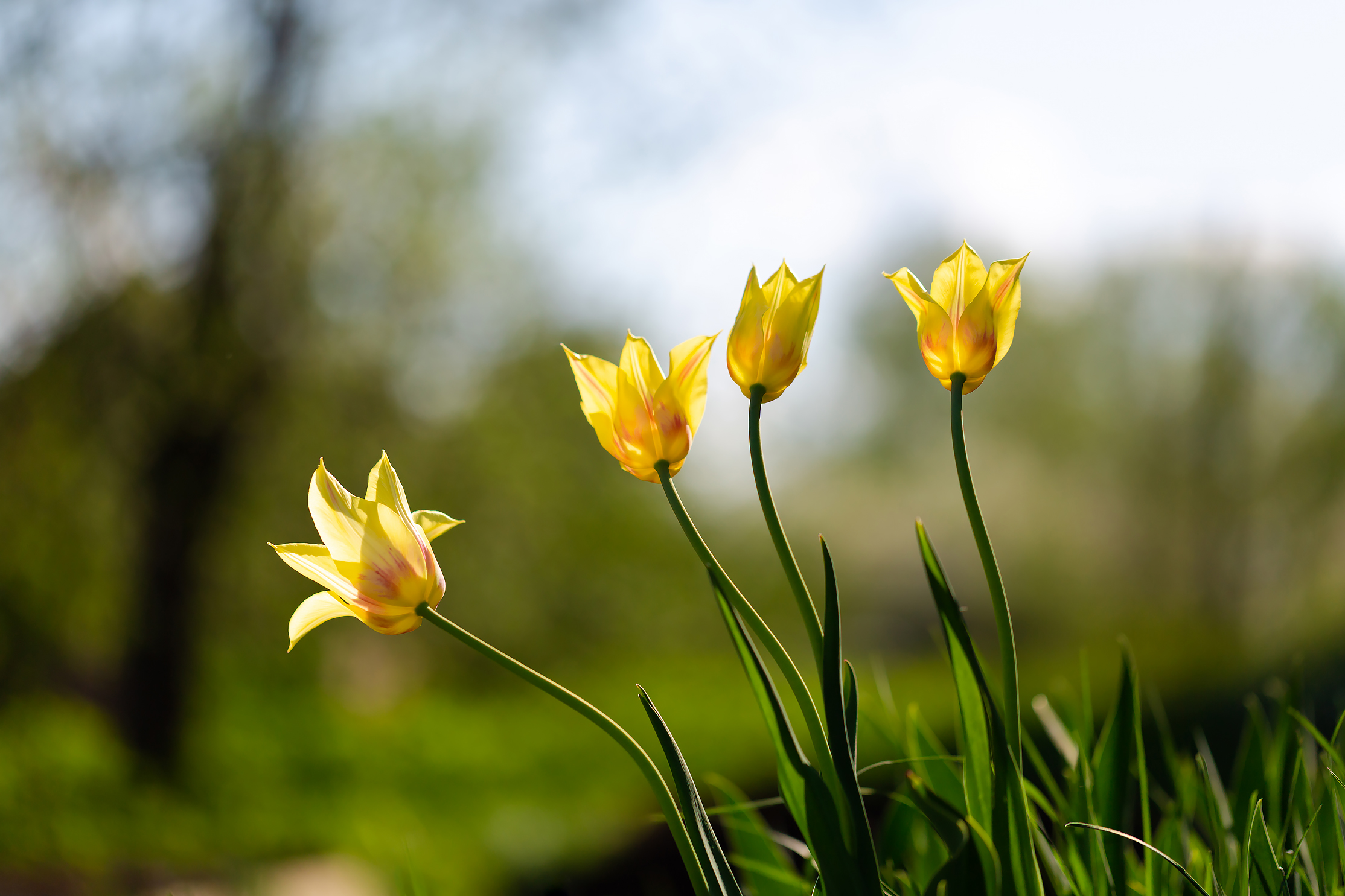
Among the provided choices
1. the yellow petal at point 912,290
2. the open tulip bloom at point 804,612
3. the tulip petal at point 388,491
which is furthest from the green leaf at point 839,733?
the tulip petal at point 388,491

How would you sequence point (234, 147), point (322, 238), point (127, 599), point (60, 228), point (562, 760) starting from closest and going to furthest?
point (60, 228) < point (234, 147) < point (127, 599) < point (322, 238) < point (562, 760)

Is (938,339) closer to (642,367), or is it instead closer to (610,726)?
(642,367)

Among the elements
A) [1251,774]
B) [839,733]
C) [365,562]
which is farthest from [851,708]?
[1251,774]

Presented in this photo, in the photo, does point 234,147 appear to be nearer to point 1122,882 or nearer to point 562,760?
point 562,760

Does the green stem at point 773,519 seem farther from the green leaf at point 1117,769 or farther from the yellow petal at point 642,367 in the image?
the green leaf at point 1117,769

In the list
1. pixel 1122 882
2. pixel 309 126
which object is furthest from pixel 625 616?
pixel 1122 882

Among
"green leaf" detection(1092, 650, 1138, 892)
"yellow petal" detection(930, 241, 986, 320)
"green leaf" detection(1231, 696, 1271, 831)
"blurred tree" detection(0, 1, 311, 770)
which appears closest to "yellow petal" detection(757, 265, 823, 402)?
"yellow petal" detection(930, 241, 986, 320)
